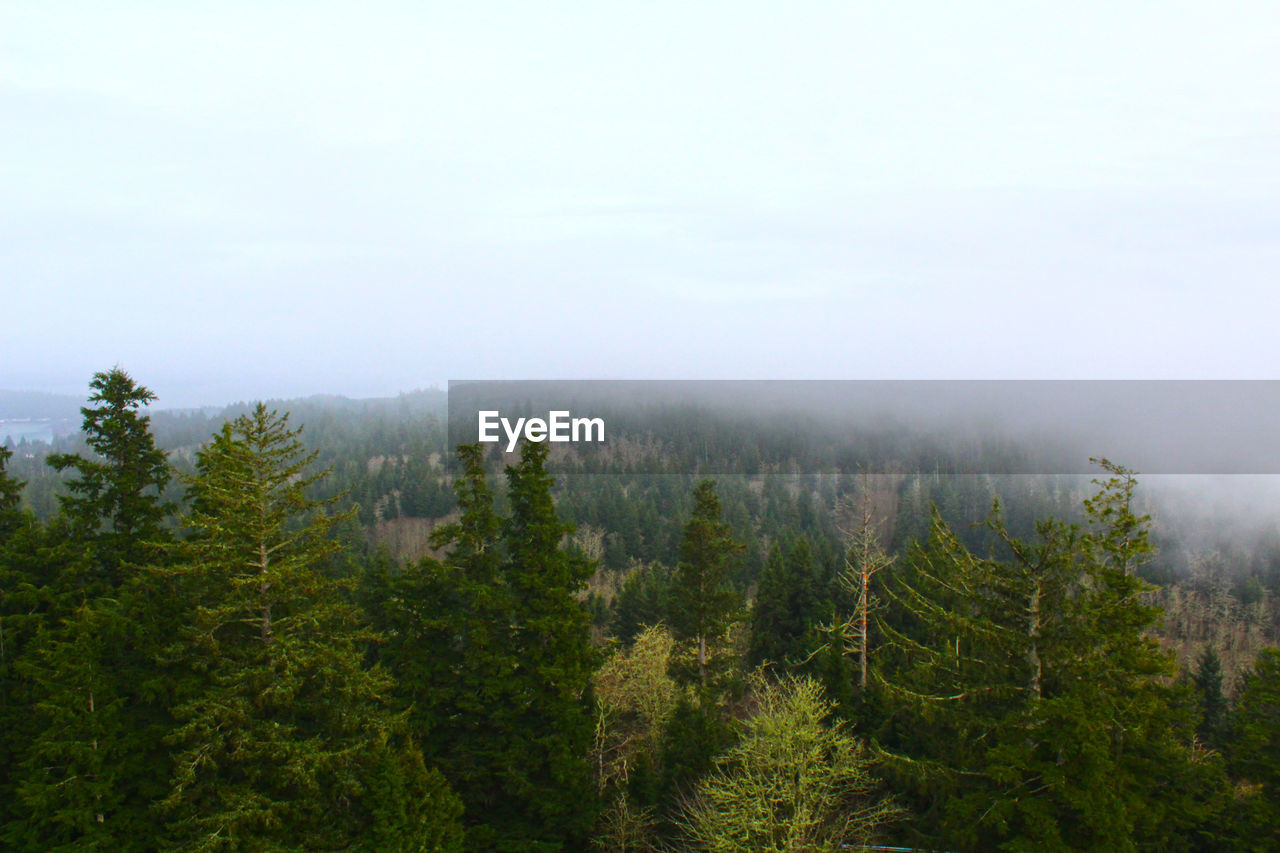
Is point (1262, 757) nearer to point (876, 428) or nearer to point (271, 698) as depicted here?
point (271, 698)

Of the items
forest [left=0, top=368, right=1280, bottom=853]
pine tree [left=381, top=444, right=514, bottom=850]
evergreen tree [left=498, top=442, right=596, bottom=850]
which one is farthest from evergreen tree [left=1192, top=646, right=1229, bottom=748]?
pine tree [left=381, top=444, right=514, bottom=850]

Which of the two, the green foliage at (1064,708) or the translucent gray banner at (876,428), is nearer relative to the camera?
the green foliage at (1064,708)

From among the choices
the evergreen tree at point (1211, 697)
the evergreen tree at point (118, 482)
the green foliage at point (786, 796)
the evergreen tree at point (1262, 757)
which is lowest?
the evergreen tree at point (1211, 697)

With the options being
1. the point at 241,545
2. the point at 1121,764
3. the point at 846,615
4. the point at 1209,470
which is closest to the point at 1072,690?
the point at 1121,764

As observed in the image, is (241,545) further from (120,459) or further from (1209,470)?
(1209,470)

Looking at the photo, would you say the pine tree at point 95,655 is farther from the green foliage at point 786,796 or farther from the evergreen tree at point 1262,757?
the evergreen tree at point 1262,757

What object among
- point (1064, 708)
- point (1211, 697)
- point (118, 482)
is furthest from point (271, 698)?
point (1211, 697)

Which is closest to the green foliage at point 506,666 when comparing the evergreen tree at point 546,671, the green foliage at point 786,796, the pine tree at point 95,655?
the evergreen tree at point 546,671
